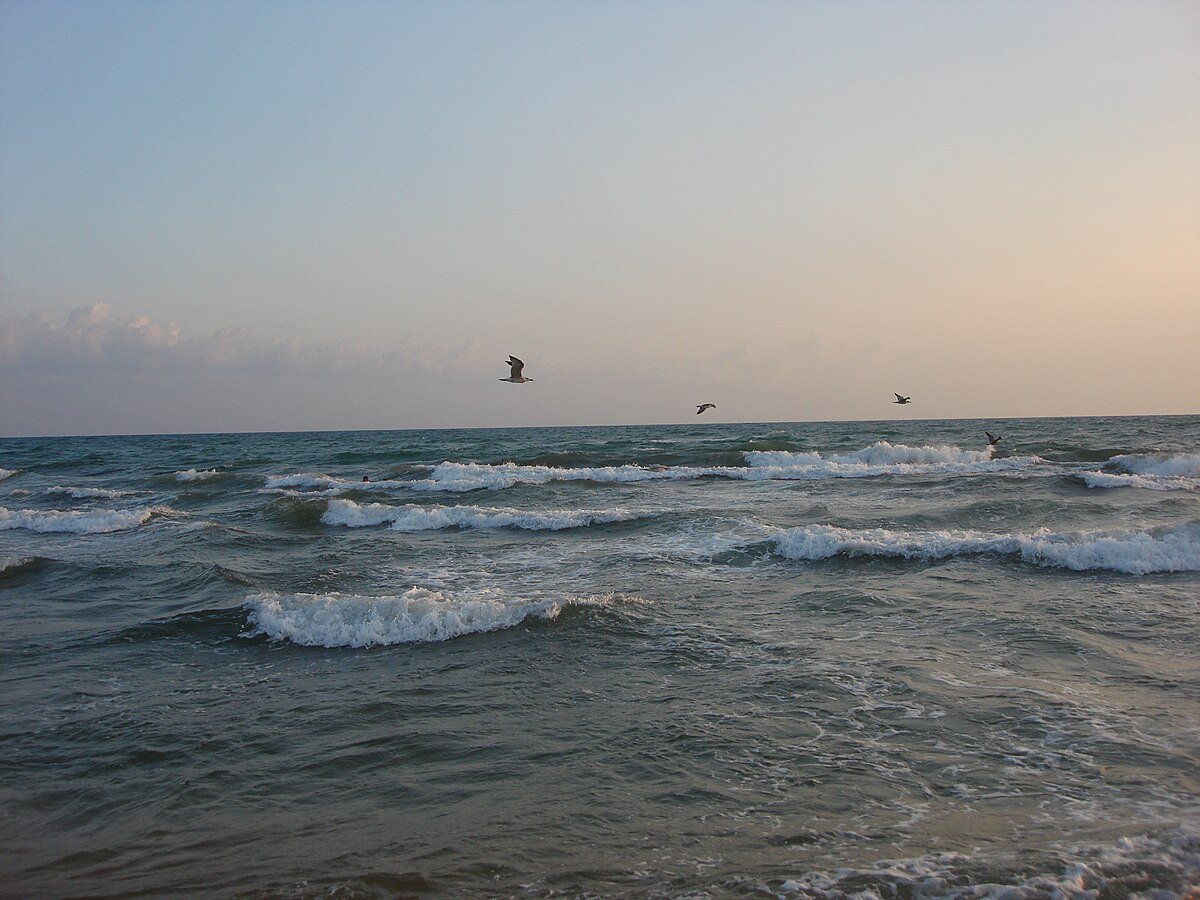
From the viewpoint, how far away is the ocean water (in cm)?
475

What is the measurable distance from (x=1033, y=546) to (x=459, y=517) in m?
12.9

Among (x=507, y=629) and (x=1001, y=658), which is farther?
(x=507, y=629)

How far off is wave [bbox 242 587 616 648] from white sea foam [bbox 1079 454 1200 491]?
60.6 ft

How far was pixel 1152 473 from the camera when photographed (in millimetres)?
27062

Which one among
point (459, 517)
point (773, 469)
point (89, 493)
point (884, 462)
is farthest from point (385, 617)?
point (884, 462)

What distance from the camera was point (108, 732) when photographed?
7.03m

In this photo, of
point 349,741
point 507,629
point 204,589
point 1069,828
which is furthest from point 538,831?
point 204,589

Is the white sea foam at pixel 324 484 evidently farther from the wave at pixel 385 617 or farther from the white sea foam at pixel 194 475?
the wave at pixel 385 617

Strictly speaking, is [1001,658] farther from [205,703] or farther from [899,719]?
[205,703]

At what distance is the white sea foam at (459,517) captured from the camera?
1944 centimetres

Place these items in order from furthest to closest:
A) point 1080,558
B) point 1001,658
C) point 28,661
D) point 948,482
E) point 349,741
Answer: point 948,482, point 1080,558, point 28,661, point 1001,658, point 349,741

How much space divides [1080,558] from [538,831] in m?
11.0

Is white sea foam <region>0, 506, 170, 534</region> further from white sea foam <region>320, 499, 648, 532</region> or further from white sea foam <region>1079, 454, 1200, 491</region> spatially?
white sea foam <region>1079, 454, 1200, 491</region>

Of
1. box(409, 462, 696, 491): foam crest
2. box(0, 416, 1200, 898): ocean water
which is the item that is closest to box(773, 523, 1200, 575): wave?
box(0, 416, 1200, 898): ocean water
